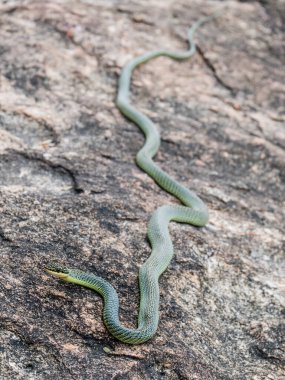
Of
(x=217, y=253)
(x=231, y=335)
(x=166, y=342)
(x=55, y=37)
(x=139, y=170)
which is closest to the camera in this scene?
(x=166, y=342)

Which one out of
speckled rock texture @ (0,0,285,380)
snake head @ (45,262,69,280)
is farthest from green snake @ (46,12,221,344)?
speckled rock texture @ (0,0,285,380)

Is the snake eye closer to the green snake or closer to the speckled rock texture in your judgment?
the green snake

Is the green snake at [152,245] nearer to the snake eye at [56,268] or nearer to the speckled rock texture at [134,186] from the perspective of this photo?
the snake eye at [56,268]

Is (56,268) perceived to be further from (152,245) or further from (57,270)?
(152,245)

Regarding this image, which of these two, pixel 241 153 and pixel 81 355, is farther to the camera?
pixel 241 153

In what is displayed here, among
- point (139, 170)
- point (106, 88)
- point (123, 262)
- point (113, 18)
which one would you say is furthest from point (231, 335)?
point (113, 18)

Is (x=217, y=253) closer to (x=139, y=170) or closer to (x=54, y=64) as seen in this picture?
(x=139, y=170)
